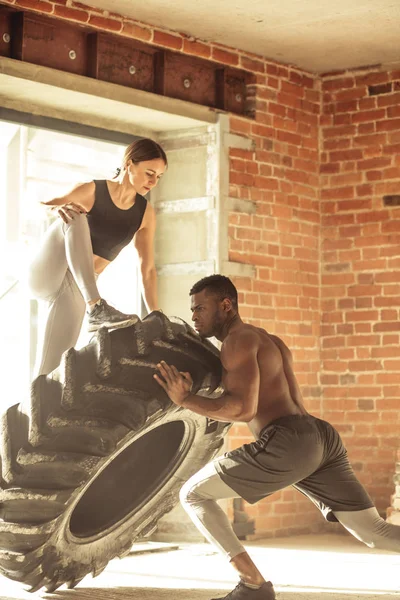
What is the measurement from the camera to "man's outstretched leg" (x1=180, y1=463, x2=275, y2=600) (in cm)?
Answer: 467

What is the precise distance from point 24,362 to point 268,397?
3576 mm

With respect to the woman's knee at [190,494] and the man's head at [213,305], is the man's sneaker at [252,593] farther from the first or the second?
the man's head at [213,305]

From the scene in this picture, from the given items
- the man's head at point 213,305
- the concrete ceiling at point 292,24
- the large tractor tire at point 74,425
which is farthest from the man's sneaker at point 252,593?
the concrete ceiling at point 292,24

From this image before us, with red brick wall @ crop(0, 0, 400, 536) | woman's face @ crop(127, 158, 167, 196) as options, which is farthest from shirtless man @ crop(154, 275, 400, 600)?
red brick wall @ crop(0, 0, 400, 536)

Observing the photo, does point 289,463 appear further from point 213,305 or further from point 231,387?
point 213,305

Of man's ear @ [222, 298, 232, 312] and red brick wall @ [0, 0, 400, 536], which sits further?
red brick wall @ [0, 0, 400, 536]

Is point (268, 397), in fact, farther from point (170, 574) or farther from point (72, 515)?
point (170, 574)

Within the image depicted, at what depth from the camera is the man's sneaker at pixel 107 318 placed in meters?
4.57

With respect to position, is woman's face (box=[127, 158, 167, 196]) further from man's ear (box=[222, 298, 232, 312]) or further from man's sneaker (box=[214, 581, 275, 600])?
man's sneaker (box=[214, 581, 275, 600])

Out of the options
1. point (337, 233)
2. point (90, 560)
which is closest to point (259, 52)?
point (337, 233)

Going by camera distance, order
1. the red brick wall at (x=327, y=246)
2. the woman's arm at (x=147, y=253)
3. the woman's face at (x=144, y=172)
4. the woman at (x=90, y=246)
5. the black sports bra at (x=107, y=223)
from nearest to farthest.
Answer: the woman at (x=90, y=246)
the woman's face at (x=144, y=172)
the black sports bra at (x=107, y=223)
the woman's arm at (x=147, y=253)
the red brick wall at (x=327, y=246)

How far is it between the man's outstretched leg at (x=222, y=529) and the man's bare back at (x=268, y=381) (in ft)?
1.00

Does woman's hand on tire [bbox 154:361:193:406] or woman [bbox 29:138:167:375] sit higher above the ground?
woman [bbox 29:138:167:375]

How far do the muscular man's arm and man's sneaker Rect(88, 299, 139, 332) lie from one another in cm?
24
